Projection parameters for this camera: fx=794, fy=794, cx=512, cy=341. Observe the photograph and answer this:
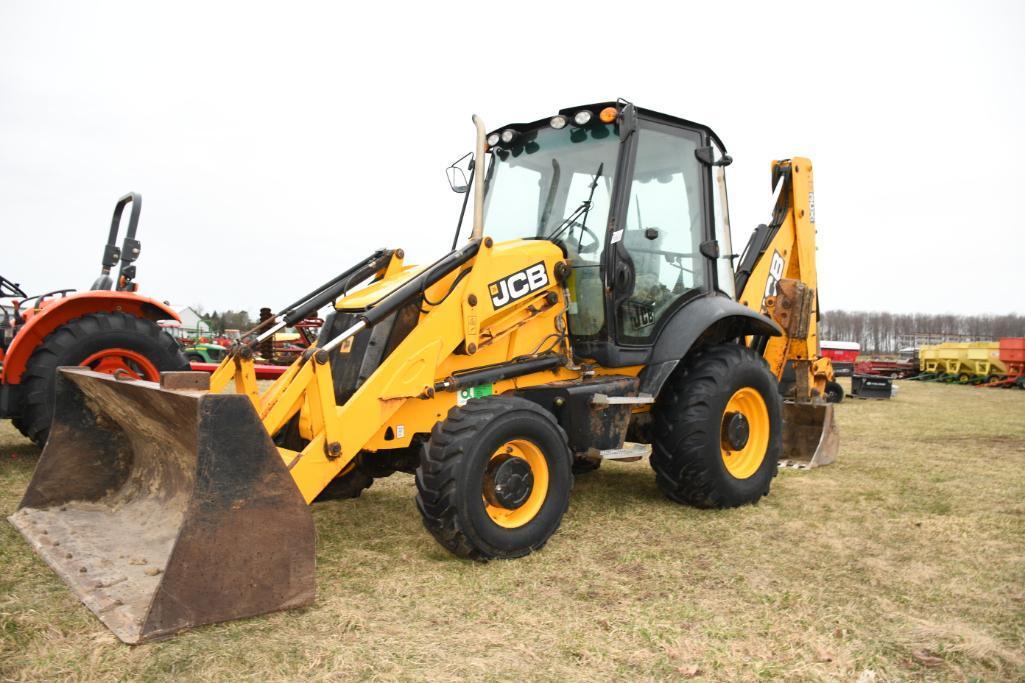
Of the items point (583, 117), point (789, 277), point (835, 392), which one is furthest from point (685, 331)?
point (835, 392)

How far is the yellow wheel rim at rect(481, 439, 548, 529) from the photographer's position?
4.36 m

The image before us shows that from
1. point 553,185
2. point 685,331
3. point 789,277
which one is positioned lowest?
point 685,331

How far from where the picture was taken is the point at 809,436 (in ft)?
23.9

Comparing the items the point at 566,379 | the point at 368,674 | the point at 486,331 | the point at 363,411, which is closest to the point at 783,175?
the point at 566,379

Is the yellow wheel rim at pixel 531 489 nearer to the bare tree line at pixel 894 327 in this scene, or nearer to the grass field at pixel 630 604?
the grass field at pixel 630 604

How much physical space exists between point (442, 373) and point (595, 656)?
7.05ft

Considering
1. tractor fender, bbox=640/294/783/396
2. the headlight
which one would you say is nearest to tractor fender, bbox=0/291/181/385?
the headlight

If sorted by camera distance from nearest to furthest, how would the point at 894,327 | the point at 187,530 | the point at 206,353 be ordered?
the point at 187,530 < the point at 206,353 < the point at 894,327

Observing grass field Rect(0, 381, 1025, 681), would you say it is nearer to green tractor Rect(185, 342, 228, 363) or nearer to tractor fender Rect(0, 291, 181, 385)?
tractor fender Rect(0, 291, 181, 385)

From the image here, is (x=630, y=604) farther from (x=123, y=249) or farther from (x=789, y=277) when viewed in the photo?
(x=123, y=249)

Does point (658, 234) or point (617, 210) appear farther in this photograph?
point (658, 234)

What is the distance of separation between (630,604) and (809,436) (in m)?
4.21

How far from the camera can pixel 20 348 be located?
258 inches

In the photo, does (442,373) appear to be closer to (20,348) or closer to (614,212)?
(614,212)
